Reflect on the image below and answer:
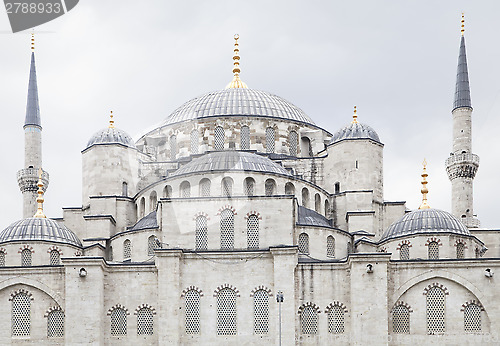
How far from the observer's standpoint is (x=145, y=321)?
1410 inches

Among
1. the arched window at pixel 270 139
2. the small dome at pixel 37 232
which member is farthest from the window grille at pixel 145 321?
the arched window at pixel 270 139

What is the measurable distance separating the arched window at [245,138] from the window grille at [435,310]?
39.4 ft

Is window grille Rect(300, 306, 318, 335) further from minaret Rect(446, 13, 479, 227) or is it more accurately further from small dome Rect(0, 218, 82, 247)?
minaret Rect(446, 13, 479, 227)

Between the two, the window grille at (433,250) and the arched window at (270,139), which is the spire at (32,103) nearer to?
the arched window at (270,139)

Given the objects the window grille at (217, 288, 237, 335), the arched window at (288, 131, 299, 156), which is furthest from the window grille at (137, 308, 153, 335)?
the arched window at (288, 131, 299, 156)

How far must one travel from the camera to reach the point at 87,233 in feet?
133

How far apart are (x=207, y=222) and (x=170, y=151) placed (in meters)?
9.32

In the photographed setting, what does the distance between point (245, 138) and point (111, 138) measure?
5.41 metres

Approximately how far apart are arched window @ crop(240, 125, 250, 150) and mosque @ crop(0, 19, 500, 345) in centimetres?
430

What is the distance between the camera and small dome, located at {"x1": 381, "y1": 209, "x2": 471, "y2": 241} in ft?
122

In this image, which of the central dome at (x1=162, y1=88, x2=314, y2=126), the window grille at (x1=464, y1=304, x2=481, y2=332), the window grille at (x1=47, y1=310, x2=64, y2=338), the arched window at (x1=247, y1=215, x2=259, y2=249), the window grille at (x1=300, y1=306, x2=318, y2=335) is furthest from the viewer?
the central dome at (x1=162, y1=88, x2=314, y2=126)

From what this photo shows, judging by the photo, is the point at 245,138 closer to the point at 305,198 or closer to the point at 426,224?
the point at 305,198

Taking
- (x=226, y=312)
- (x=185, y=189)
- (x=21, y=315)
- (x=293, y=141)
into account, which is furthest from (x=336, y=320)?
(x=293, y=141)

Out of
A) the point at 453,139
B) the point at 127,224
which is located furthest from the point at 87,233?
the point at 453,139
